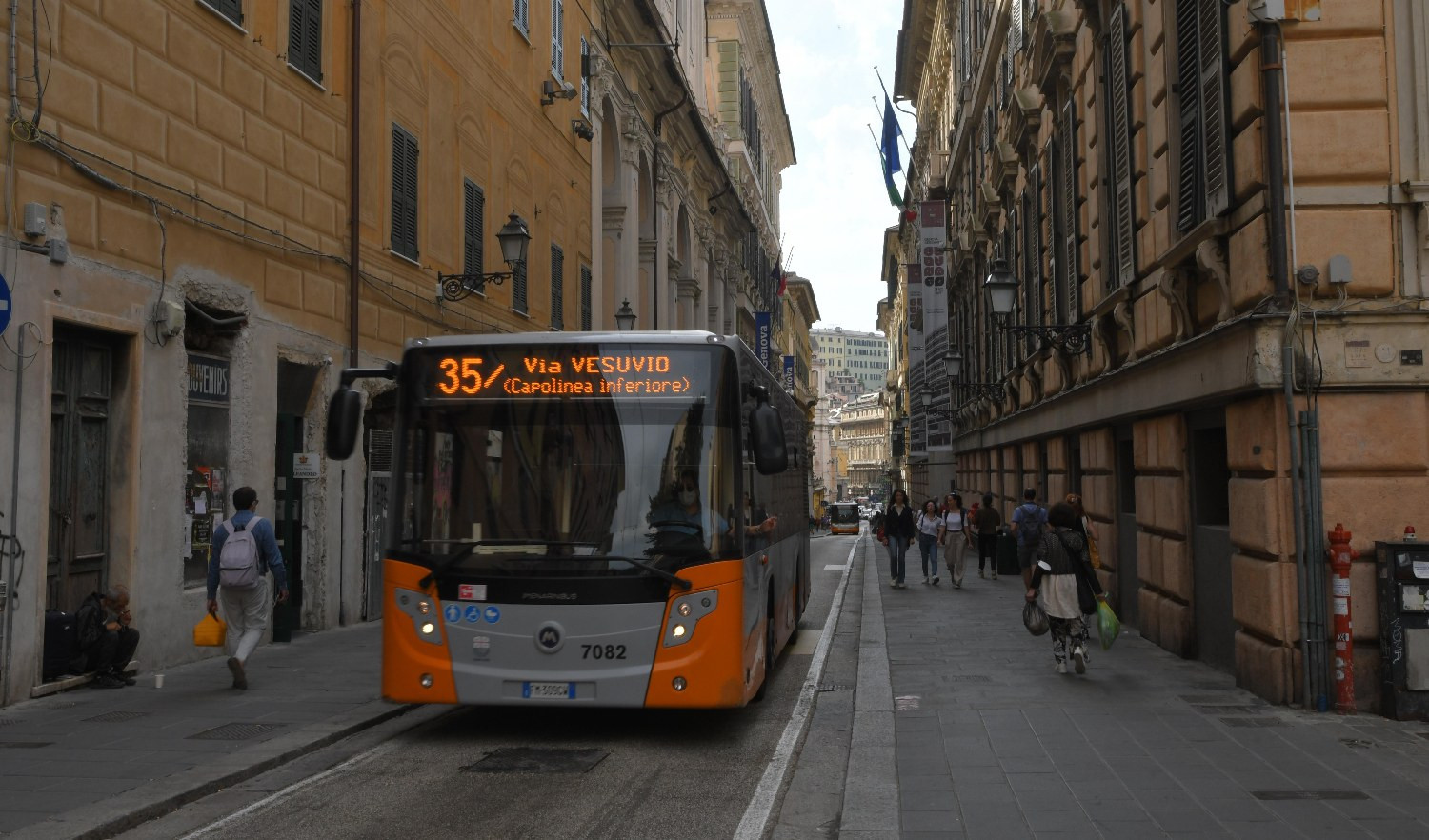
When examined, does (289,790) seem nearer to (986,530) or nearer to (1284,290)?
(1284,290)

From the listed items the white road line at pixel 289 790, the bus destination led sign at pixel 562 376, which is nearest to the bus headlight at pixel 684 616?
the bus destination led sign at pixel 562 376

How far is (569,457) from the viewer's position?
351 inches

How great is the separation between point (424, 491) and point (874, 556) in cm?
3055

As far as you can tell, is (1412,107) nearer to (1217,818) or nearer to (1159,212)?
(1159,212)

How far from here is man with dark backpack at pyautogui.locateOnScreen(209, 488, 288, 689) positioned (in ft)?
35.5

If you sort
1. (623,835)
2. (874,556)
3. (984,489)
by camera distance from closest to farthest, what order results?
(623,835)
(984,489)
(874,556)

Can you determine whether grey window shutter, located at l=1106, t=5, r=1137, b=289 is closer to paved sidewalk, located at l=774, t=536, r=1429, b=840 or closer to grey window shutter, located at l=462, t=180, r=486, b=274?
paved sidewalk, located at l=774, t=536, r=1429, b=840

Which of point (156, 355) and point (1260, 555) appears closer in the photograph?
point (1260, 555)

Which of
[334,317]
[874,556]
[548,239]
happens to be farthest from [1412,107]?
[874,556]

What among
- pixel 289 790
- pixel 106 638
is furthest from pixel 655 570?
pixel 106 638

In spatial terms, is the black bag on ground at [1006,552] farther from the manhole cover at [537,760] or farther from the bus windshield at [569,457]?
the manhole cover at [537,760]

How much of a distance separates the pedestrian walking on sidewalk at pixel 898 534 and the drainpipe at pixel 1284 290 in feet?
45.7

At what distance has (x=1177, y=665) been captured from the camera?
40.4 ft

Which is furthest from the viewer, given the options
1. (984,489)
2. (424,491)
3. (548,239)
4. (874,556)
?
(874,556)
